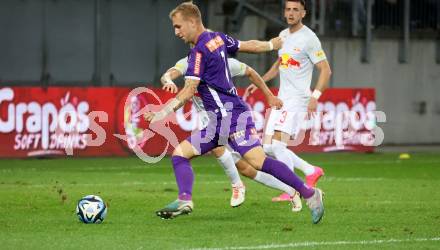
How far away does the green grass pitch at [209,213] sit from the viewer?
1014cm

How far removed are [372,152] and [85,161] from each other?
6575 mm

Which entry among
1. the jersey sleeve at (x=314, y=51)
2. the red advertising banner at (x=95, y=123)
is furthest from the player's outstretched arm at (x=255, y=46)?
the red advertising banner at (x=95, y=123)

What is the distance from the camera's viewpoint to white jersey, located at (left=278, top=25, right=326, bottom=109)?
14.0 m

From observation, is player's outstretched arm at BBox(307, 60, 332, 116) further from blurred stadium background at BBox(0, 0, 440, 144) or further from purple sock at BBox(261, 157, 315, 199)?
blurred stadium background at BBox(0, 0, 440, 144)

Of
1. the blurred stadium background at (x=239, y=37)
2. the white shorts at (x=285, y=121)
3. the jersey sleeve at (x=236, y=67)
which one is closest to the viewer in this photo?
the jersey sleeve at (x=236, y=67)

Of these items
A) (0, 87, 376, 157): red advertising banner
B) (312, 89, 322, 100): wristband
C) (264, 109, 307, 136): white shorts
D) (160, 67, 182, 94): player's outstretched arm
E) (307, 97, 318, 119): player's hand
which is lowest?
(0, 87, 376, 157): red advertising banner

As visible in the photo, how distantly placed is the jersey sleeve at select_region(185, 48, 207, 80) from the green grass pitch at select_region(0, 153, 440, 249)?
142 cm

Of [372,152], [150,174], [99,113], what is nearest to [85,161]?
[99,113]

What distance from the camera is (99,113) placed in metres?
22.0

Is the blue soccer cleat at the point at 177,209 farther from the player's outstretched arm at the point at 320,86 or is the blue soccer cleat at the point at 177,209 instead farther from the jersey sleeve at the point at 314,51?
the jersey sleeve at the point at 314,51

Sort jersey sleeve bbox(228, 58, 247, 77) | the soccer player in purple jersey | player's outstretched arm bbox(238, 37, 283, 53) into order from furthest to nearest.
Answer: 1. jersey sleeve bbox(228, 58, 247, 77)
2. player's outstretched arm bbox(238, 37, 283, 53)
3. the soccer player in purple jersey

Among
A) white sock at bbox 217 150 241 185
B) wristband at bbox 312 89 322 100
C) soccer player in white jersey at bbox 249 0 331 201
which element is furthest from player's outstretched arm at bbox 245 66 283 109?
soccer player in white jersey at bbox 249 0 331 201

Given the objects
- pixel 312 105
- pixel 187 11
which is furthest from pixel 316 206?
pixel 187 11

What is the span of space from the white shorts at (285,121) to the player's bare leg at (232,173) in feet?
3.17
